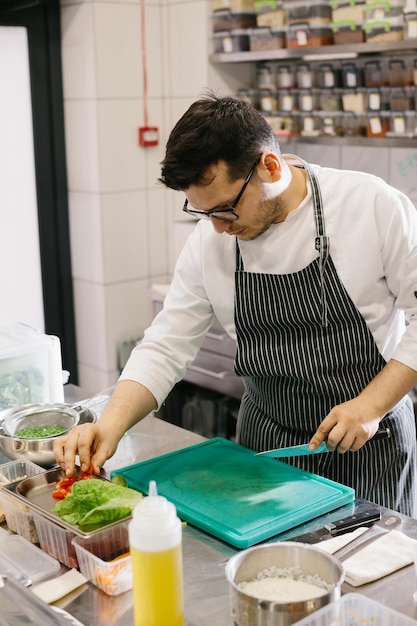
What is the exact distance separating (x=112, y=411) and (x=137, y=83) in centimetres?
252

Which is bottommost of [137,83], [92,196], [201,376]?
[201,376]

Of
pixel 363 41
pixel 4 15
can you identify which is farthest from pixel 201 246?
pixel 4 15

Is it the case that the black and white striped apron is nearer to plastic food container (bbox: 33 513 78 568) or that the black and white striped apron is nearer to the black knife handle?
the black knife handle

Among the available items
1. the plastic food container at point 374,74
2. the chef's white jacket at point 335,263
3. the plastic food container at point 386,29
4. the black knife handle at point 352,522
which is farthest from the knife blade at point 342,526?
the plastic food container at point 374,74

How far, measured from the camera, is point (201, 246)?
2156 mm

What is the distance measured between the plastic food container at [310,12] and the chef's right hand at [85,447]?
2.36 m

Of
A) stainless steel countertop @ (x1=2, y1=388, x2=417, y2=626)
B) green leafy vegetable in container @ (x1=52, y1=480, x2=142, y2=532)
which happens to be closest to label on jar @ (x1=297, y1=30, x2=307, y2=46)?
stainless steel countertop @ (x1=2, y1=388, x2=417, y2=626)

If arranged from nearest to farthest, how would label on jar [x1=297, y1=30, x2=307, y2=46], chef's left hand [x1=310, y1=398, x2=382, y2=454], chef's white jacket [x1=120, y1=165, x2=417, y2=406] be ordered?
chef's left hand [x1=310, y1=398, x2=382, y2=454]
chef's white jacket [x1=120, y1=165, x2=417, y2=406]
label on jar [x1=297, y1=30, x2=307, y2=46]

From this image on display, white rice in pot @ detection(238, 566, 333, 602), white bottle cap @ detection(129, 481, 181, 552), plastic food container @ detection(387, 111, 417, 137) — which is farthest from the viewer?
plastic food container @ detection(387, 111, 417, 137)

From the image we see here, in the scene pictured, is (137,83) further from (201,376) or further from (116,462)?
(116,462)

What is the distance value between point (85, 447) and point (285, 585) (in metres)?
0.63

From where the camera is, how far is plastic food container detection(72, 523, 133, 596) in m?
1.43

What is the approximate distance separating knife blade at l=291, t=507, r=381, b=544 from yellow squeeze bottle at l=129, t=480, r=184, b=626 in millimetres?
411

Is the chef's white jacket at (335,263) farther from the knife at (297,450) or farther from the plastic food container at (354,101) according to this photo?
the plastic food container at (354,101)
